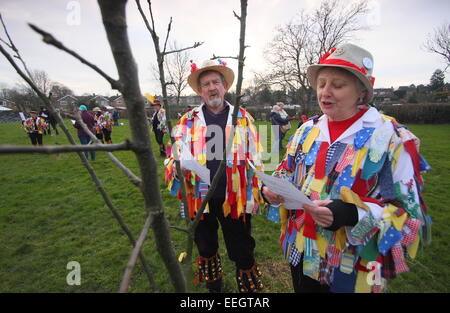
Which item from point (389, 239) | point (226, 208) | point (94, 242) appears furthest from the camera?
point (94, 242)

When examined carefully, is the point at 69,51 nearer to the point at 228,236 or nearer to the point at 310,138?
the point at 310,138

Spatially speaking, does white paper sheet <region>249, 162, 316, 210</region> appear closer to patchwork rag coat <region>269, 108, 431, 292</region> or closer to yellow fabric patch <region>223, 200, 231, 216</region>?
patchwork rag coat <region>269, 108, 431, 292</region>

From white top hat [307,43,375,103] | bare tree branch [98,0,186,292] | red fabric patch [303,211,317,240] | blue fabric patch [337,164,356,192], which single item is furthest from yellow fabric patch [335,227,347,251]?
bare tree branch [98,0,186,292]

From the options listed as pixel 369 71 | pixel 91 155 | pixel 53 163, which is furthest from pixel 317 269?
pixel 53 163

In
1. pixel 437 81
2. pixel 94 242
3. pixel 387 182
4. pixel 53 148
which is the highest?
pixel 437 81

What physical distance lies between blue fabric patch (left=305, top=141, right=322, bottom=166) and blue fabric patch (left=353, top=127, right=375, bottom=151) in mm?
234

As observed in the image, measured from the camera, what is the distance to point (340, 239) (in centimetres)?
141

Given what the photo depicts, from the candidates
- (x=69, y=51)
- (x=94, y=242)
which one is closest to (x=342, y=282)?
(x=69, y=51)

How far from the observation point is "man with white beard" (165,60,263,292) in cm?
225

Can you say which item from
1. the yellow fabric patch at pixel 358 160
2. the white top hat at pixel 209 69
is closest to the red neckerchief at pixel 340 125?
the yellow fabric patch at pixel 358 160

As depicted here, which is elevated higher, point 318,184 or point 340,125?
point 340,125

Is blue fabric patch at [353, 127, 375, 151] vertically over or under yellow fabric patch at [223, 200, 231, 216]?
over

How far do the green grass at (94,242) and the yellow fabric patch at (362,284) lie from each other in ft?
4.75

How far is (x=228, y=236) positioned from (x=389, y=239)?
1510 mm
